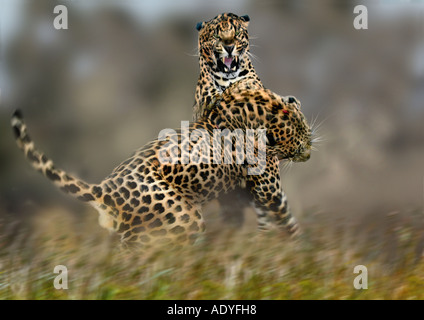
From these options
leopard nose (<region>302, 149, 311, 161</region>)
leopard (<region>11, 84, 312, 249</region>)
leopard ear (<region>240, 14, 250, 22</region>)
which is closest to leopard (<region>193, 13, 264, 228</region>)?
leopard ear (<region>240, 14, 250, 22</region>)

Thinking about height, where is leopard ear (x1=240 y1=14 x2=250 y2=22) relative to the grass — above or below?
above

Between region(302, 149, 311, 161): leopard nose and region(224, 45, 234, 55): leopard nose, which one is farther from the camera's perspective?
region(224, 45, 234, 55): leopard nose

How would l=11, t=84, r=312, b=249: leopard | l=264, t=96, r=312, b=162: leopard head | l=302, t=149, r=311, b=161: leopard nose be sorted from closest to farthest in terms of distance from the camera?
l=11, t=84, r=312, b=249: leopard → l=264, t=96, r=312, b=162: leopard head → l=302, t=149, r=311, b=161: leopard nose

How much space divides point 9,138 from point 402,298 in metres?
6.03

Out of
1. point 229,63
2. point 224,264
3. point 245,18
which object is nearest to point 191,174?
point 224,264

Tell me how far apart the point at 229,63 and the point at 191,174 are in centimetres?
205

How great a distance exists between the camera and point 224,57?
740cm

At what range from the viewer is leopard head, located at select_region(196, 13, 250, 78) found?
7.30 m

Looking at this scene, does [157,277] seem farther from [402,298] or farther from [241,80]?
[241,80]

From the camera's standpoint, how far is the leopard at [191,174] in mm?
5629

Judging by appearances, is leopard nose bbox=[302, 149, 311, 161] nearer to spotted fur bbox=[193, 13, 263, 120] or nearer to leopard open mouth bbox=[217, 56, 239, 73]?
spotted fur bbox=[193, 13, 263, 120]

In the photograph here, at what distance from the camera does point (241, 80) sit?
731 cm

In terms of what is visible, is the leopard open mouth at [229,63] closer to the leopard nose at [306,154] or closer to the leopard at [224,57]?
the leopard at [224,57]

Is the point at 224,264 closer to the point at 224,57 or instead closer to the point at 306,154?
the point at 306,154
